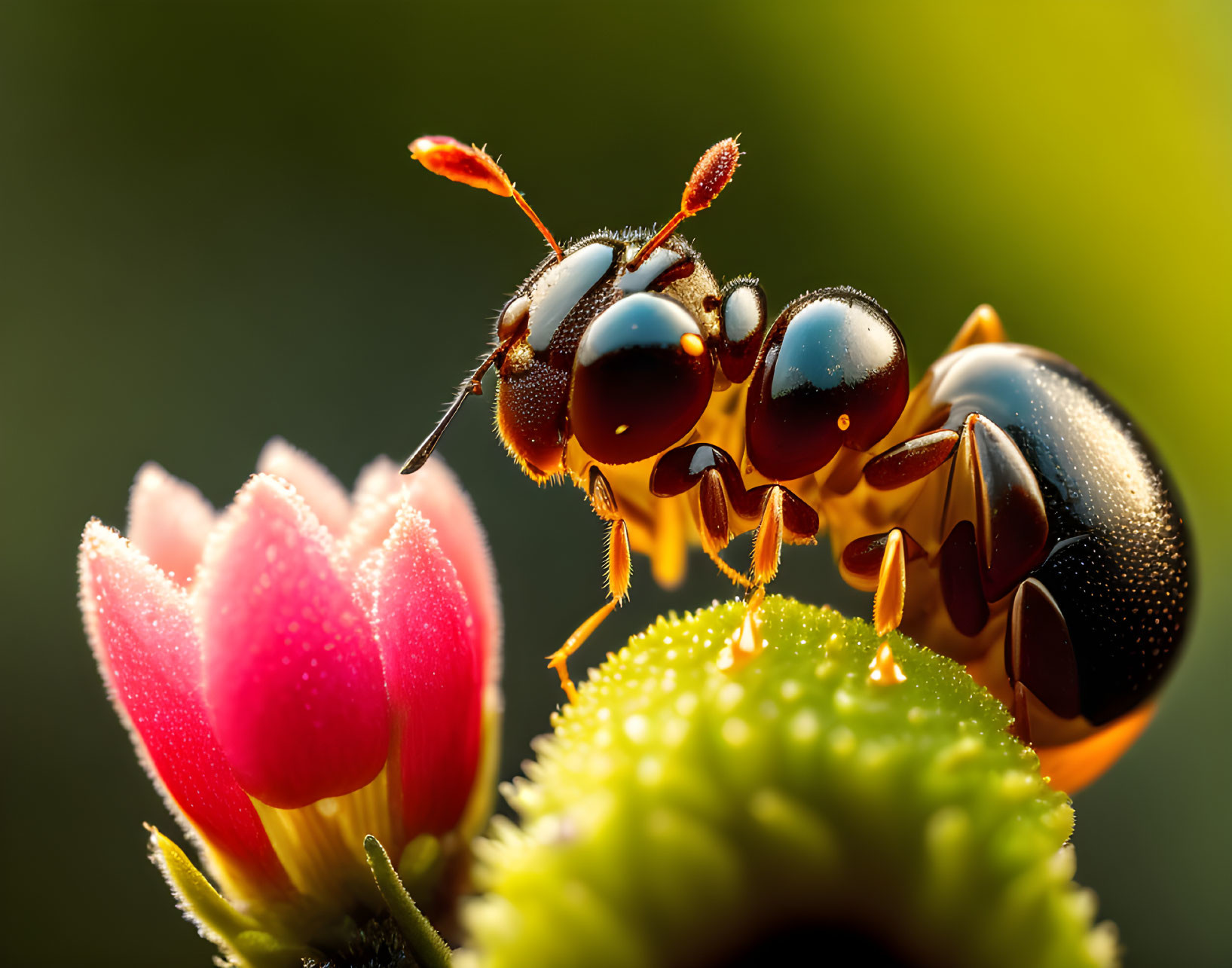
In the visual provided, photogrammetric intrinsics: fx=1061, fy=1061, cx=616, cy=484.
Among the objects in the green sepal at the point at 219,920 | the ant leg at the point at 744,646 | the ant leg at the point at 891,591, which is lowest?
the green sepal at the point at 219,920

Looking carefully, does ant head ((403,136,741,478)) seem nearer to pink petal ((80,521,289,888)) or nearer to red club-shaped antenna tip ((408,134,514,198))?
red club-shaped antenna tip ((408,134,514,198))

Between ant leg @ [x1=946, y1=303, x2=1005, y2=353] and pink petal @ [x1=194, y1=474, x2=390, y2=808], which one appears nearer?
pink petal @ [x1=194, y1=474, x2=390, y2=808]

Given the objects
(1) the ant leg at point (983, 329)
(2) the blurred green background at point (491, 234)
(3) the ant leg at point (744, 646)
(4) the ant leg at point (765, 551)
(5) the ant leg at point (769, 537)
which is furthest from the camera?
(2) the blurred green background at point (491, 234)

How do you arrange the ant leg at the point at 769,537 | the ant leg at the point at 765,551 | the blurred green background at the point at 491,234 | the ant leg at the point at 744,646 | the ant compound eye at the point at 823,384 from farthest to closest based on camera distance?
the blurred green background at the point at 491,234 < the ant compound eye at the point at 823,384 < the ant leg at the point at 769,537 < the ant leg at the point at 765,551 < the ant leg at the point at 744,646

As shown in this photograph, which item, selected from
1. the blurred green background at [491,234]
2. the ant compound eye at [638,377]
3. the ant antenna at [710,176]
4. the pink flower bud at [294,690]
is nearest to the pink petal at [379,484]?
the pink flower bud at [294,690]

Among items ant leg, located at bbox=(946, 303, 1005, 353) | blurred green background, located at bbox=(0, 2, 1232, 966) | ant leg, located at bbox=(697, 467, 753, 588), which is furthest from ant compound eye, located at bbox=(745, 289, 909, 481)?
blurred green background, located at bbox=(0, 2, 1232, 966)

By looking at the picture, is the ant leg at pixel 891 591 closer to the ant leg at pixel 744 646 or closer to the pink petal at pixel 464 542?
the ant leg at pixel 744 646

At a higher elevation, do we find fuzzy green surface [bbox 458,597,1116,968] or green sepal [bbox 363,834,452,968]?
fuzzy green surface [bbox 458,597,1116,968]
